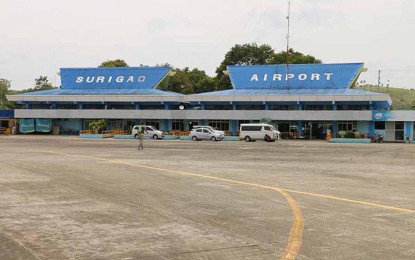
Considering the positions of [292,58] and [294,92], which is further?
[292,58]

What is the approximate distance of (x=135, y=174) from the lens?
16.2 m

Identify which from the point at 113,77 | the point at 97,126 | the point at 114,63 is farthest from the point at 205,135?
the point at 114,63

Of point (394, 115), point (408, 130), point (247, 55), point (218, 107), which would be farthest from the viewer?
point (247, 55)

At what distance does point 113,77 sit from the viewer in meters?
68.9

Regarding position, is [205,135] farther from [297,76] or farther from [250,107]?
[297,76]

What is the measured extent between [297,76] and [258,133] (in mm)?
17670

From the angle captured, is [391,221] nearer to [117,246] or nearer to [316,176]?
[117,246]

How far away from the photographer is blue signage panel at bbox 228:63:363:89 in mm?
59656

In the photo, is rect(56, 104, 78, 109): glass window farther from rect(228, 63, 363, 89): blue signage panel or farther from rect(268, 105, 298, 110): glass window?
rect(268, 105, 298, 110): glass window

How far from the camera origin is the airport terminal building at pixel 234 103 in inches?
2165

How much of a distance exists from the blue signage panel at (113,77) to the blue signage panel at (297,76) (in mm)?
11964

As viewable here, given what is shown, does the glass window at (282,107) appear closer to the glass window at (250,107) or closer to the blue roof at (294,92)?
the glass window at (250,107)

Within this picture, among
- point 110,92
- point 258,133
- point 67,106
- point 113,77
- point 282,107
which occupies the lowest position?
point 258,133

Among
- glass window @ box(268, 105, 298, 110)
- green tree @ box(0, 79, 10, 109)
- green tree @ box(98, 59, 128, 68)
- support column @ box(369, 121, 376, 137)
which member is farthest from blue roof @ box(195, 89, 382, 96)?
green tree @ box(0, 79, 10, 109)
